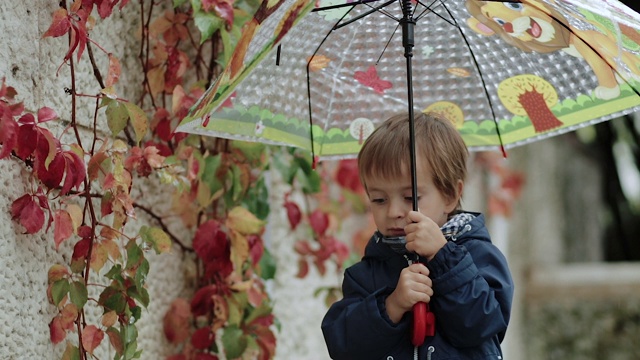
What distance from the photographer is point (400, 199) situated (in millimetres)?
2402

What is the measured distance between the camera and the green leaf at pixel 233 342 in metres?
3.07

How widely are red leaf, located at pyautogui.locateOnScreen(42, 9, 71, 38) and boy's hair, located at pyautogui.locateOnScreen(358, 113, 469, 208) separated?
30.5 inches

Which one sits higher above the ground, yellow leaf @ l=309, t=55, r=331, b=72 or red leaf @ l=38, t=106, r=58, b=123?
yellow leaf @ l=309, t=55, r=331, b=72

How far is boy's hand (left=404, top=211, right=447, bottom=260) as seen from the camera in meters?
2.25

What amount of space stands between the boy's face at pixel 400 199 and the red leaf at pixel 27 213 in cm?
79

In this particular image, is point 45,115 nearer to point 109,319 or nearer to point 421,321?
point 109,319

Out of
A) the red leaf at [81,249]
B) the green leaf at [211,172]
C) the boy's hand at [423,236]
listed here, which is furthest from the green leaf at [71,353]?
the boy's hand at [423,236]

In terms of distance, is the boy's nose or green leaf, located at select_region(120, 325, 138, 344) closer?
the boy's nose

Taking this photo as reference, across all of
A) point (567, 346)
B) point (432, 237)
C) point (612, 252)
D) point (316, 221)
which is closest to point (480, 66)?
point (432, 237)

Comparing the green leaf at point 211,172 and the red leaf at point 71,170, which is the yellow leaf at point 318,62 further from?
the red leaf at point 71,170

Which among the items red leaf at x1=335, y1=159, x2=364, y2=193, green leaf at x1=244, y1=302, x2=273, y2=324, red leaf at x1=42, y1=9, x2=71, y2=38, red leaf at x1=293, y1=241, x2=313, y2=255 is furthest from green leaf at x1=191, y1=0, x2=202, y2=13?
red leaf at x1=335, y1=159, x2=364, y2=193

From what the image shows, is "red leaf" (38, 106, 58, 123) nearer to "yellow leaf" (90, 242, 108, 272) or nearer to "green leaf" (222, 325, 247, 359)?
"yellow leaf" (90, 242, 108, 272)

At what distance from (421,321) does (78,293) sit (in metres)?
0.84

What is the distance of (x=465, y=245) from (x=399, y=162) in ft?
0.84
